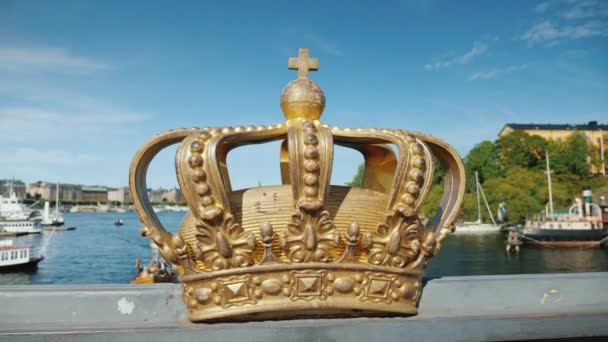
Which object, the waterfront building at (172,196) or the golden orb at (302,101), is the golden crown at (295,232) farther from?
the waterfront building at (172,196)

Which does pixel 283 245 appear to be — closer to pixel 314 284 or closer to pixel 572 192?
pixel 314 284

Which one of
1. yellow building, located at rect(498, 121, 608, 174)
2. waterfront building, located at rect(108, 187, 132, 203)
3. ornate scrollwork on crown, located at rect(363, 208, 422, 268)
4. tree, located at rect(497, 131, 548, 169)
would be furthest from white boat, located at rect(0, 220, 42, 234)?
waterfront building, located at rect(108, 187, 132, 203)

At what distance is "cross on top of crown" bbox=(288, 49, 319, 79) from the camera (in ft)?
7.62

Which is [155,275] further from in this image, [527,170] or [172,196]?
[172,196]

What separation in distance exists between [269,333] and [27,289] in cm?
114

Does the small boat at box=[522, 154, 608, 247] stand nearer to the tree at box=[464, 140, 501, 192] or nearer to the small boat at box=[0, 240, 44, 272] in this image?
the tree at box=[464, 140, 501, 192]

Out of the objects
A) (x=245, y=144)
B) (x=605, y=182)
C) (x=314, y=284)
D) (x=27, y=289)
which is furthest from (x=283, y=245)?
(x=605, y=182)

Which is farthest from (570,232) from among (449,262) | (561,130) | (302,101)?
(561,130)

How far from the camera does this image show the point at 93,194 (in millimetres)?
127250

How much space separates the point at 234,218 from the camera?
190 cm

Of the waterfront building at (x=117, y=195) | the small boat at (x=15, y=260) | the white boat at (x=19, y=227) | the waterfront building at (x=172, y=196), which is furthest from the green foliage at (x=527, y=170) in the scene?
the waterfront building at (x=117, y=195)

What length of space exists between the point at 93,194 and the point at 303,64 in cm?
13922

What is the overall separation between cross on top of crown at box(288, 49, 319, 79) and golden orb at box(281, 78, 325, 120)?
16cm

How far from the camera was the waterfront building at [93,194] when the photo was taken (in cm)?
12567
